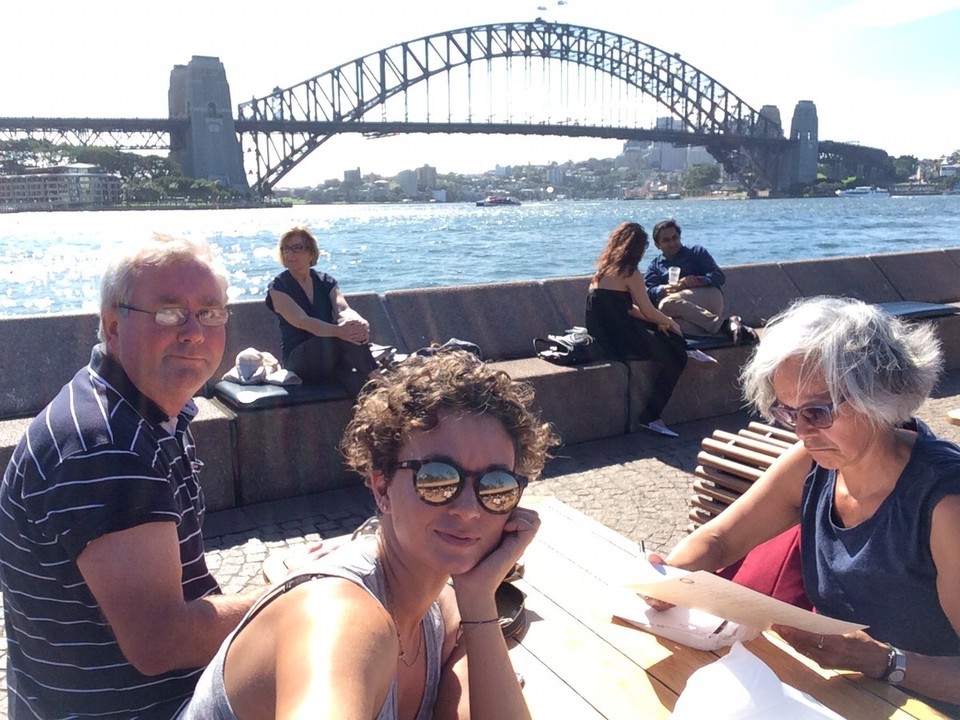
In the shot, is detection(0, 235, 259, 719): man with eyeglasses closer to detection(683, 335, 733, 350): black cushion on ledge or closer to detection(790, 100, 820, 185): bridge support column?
detection(683, 335, 733, 350): black cushion on ledge

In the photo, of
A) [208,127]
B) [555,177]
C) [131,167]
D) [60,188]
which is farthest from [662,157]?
[60,188]

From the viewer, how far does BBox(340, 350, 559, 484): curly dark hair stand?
1.29m

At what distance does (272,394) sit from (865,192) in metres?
92.7

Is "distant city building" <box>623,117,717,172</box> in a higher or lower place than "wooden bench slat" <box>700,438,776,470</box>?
higher

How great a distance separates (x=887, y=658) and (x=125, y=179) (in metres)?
53.5

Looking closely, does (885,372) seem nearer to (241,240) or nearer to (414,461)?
(414,461)

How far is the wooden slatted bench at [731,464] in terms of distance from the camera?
267 centimetres

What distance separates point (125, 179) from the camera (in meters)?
50.0

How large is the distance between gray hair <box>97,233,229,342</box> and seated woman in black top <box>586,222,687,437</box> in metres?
3.82

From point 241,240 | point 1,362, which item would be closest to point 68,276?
point 241,240

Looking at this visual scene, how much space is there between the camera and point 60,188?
1724 inches

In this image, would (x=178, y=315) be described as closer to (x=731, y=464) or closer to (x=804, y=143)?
(x=731, y=464)

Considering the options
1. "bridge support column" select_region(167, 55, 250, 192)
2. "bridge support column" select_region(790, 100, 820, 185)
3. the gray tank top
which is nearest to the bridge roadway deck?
the gray tank top

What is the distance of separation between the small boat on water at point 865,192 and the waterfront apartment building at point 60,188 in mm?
65512
